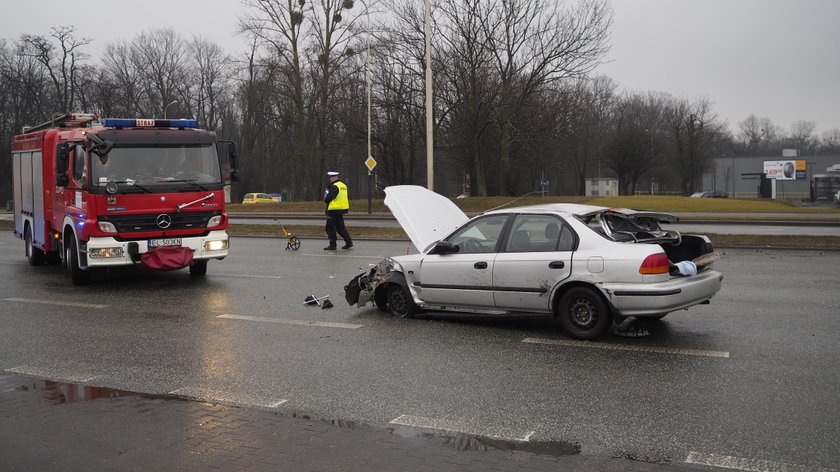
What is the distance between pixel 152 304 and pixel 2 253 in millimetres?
10710

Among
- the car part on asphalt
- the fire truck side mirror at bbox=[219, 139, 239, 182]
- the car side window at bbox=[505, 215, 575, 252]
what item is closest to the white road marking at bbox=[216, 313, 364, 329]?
the car part on asphalt

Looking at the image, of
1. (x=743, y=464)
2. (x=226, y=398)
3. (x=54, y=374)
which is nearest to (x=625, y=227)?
(x=743, y=464)

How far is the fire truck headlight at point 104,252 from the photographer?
11906mm

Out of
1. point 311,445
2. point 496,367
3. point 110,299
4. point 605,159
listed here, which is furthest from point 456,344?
point 605,159

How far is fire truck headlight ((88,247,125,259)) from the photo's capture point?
11.9m

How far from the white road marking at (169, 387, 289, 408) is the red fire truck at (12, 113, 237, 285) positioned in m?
6.40

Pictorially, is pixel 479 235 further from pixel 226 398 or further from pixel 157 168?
pixel 157 168

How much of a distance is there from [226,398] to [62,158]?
8099 mm

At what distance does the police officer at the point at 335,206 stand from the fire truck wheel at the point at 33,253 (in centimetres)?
623

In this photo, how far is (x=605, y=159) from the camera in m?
71.5

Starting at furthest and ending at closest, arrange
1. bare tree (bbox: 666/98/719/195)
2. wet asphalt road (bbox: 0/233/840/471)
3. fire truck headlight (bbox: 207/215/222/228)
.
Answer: bare tree (bbox: 666/98/719/195)
fire truck headlight (bbox: 207/215/222/228)
wet asphalt road (bbox: 0/233/840/471)

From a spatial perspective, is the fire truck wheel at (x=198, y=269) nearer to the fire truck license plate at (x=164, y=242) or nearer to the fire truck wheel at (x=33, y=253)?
the fire truck license plate at (x=164, y=242)

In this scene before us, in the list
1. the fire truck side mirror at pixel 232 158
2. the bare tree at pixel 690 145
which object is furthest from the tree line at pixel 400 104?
the fire truck side mirror at pixel 232 158

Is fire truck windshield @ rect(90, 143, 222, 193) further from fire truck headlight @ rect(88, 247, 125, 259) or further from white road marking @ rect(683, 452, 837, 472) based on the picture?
white road marking @ rect(683, 452, 837, 472)
